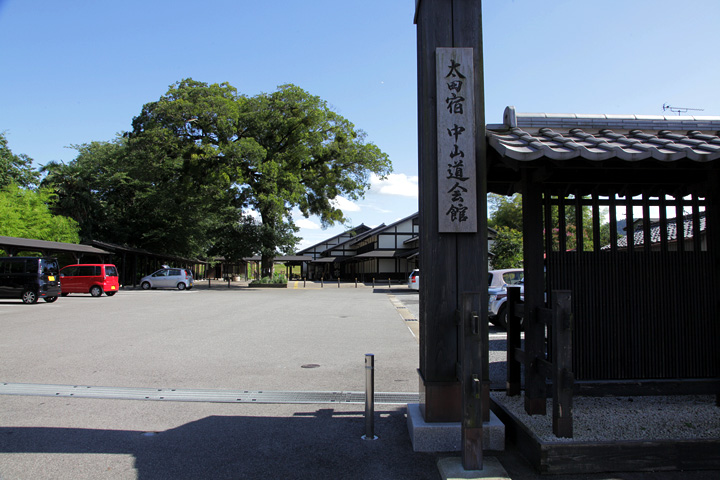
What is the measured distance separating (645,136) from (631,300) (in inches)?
61.1

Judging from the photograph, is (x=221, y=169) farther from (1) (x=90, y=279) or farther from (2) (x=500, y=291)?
(2) (x=500, y=291)

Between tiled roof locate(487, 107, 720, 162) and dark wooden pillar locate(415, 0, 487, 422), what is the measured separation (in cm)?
42

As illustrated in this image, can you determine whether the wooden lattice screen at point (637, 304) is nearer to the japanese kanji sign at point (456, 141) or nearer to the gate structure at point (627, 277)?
the gate structure at point (627, 277)

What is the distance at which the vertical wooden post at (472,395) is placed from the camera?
3.12 m

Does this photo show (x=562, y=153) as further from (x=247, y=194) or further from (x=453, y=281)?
(x=247, y=194)

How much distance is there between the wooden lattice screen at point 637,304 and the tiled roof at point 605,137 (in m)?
0.65

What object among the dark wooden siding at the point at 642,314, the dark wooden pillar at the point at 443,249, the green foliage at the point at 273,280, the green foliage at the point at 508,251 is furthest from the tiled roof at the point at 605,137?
the green foliage at the point at 273,280

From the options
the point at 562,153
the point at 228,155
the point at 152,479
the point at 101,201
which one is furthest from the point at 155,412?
the point at 101,201

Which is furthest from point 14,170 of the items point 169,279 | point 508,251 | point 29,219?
point 508,251

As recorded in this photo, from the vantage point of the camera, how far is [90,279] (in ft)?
76.2

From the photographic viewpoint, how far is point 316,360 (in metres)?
7.49

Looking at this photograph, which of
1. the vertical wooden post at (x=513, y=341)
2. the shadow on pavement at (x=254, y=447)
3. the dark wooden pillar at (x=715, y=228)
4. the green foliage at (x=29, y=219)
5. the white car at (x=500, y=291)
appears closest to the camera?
the shadow on pavement at (x=254, y=447)

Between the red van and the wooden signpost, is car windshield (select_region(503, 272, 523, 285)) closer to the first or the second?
the wooden signpost

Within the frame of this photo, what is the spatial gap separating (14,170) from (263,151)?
2105 cm
